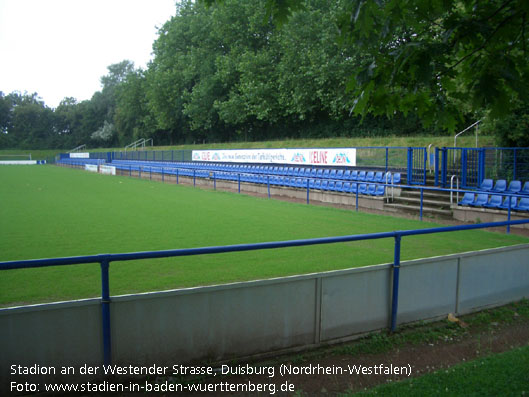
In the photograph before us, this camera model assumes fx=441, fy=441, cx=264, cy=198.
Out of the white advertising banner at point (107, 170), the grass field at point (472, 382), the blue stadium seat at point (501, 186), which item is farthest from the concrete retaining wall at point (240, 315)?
the white advertising banner at point (107, 170)

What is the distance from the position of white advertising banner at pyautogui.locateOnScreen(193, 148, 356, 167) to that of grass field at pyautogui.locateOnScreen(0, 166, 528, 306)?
19.2 ft

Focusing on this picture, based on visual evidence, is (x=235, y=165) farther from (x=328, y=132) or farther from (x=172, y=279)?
(x=172, y=279)

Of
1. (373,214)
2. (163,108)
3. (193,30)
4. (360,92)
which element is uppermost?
(193,30)

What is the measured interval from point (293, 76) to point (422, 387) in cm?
3765

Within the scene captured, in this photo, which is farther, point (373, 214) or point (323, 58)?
point (323, 58)

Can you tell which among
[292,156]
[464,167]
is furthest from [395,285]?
[292,156]

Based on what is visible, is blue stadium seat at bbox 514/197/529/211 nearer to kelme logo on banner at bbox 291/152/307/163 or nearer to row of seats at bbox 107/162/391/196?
row of seats at bbox 107/162/391/196

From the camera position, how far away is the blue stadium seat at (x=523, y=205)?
12.5 m

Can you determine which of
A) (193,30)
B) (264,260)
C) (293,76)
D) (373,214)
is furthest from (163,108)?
(264,260)

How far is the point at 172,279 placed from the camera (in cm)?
690

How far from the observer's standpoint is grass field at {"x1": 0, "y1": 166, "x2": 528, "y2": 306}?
271 inches

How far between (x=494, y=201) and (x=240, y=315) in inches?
485

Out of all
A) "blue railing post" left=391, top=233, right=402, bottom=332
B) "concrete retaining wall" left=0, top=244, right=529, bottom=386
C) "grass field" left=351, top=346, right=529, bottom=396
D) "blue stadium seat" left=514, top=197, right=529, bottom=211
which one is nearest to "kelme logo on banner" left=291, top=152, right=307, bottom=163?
"blue stadium seat" left=514, top=197, right=529, bottom=211

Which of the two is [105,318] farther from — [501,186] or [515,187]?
[501,186]
